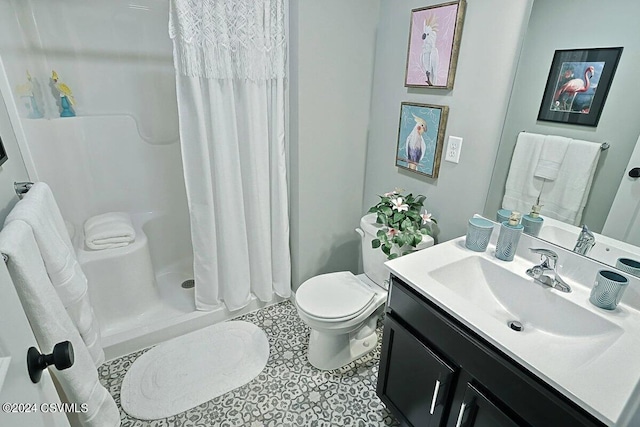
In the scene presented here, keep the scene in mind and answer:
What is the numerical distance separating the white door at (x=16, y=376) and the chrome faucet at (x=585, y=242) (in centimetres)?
165

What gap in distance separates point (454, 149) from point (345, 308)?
3.19 ft

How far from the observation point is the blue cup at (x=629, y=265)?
109cm

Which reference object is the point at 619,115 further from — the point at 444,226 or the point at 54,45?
the point at 54,45

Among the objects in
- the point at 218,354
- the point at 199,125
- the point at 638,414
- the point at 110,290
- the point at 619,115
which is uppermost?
the point at 619,115

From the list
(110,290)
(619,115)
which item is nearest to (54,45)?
(110,290)

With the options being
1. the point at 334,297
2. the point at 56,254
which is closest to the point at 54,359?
the point at 56,254

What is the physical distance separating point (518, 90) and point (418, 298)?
941 mm

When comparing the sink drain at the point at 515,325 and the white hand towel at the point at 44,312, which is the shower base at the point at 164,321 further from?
the sink drain at the point at 515,325

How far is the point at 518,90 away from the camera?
131cm

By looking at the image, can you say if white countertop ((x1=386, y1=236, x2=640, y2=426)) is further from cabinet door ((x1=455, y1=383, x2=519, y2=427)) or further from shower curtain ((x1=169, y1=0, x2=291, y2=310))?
shower curtain ((x1=169, y1=0, x2=291, y2=310))

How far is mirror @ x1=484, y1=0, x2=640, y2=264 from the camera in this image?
1037 mm

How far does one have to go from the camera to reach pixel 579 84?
1129 mm

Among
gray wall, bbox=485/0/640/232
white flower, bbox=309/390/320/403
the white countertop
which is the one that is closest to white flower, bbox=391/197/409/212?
the white countertop

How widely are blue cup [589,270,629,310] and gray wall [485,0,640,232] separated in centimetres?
21
